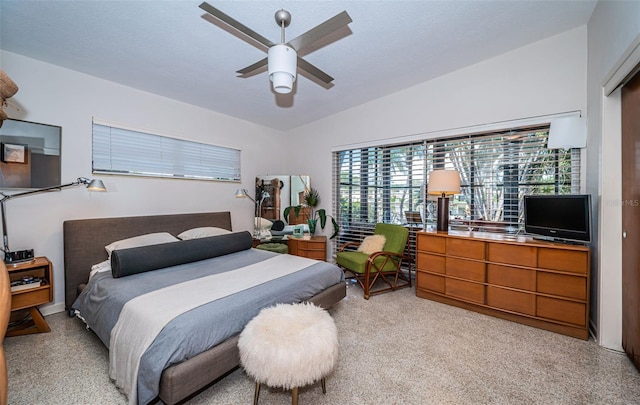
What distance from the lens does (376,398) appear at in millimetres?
1680

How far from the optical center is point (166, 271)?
8.30 feet

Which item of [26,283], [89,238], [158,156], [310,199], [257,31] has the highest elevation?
[257,31]

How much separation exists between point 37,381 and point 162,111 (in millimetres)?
3224

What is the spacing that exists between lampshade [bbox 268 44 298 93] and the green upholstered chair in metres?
2.36

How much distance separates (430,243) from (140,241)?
354cm

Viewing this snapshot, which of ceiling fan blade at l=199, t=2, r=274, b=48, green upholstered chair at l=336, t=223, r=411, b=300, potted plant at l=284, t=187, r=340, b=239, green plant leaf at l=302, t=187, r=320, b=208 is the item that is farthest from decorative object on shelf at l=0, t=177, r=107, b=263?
green upholstered chair at l=336, t=223, r=411, b=300

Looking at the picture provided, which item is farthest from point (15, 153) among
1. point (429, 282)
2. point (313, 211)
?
point (429, 282)

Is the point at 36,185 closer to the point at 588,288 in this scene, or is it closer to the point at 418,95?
the point at 418,95

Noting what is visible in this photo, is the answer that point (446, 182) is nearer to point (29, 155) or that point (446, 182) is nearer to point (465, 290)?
point (465, 290)

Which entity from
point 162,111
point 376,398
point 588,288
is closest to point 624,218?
point 588,288

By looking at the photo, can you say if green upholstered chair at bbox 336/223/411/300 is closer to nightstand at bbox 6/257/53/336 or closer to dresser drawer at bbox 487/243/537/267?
dresser drawer at bbox 487/243/537/267

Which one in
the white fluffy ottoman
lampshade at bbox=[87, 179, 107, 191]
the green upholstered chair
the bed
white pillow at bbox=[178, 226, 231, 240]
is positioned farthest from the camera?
white pillow at bbox=[178, 226, 231, 240]

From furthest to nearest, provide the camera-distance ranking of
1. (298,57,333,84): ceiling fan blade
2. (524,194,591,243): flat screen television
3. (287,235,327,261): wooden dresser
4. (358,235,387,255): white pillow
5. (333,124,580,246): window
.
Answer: (287,235,327,261): wooden dresser → (358,235,387,255): white pillow → (333,124,580,246): window → (524,194,591,243): flat screen television → (298,57,333,84): ceiling fan blade

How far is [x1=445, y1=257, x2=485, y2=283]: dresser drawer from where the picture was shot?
283 centimetres
